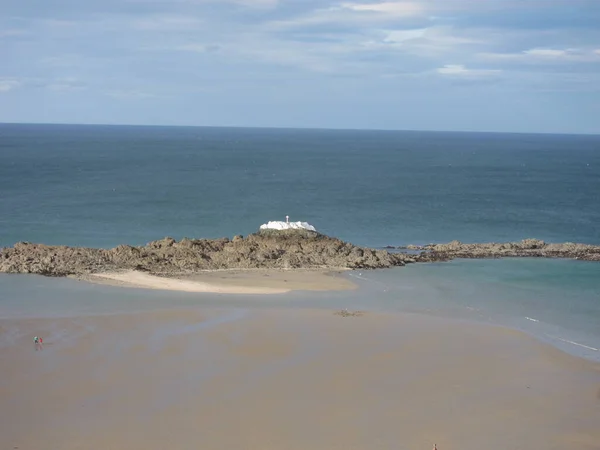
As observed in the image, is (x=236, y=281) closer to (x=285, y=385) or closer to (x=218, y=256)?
(x=218, y=256)

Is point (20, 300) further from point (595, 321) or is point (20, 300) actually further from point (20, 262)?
point (595, 321)

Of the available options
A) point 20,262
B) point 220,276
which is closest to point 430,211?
point 220,276

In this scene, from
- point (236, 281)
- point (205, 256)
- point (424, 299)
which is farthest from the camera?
point (205, 256)

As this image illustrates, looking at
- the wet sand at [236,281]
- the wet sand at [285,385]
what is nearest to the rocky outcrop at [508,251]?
the wet sand at [236,281]

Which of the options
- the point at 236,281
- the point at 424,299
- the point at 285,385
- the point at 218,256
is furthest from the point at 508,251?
the point at 285,385

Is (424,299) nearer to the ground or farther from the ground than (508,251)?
nearer to the ground

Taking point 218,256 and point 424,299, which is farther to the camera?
point 218,256

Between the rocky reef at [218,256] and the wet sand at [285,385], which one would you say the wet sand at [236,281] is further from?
the wet sand at [285,385]
